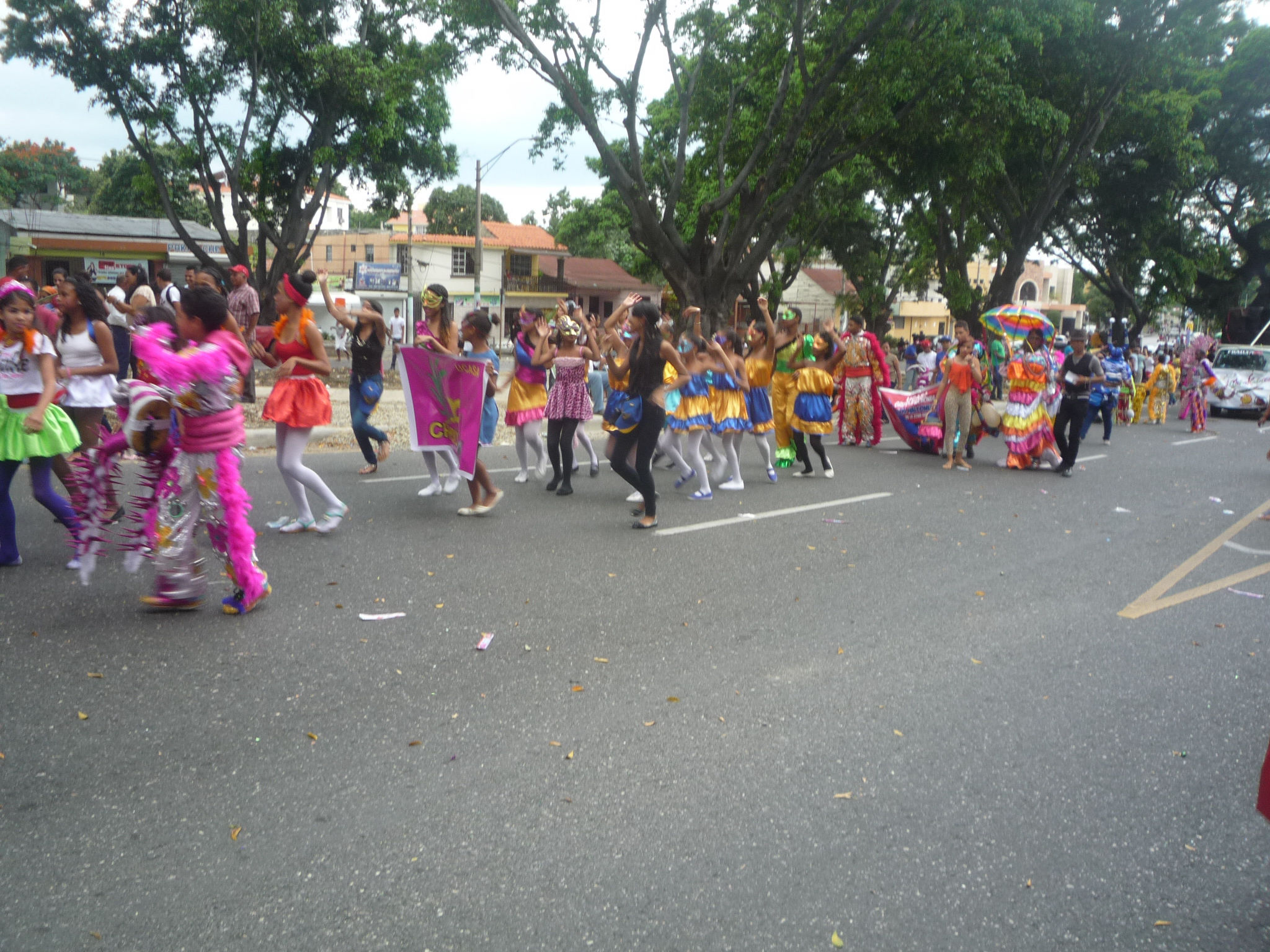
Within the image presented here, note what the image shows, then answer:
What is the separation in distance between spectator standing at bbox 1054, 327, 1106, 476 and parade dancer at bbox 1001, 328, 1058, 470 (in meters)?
0.27

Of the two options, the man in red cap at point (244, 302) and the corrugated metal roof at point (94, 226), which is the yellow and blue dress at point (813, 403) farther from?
the corrugated metal roof at point (94, 226)

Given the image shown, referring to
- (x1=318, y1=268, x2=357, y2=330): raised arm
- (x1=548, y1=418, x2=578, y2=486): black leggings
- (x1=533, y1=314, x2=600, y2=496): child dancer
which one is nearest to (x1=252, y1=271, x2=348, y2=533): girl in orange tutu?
(x1=318, y1=268, x2=357, y2=330): raised arm

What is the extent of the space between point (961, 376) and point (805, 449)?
9.19ft

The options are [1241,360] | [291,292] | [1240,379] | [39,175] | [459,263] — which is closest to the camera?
[291,292]

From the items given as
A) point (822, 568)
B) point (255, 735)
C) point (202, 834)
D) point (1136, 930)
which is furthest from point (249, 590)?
point (1136, 930)

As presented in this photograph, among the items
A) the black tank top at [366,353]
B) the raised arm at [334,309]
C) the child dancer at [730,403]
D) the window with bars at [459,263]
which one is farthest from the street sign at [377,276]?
the raised arm at [334,309]

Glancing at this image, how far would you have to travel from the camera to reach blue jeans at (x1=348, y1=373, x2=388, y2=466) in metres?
9.60

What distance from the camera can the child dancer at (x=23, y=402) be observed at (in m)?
5.86

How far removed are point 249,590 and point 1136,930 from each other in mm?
4411

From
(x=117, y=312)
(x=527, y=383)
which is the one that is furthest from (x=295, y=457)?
(x=117, y=312)

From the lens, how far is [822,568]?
7.05m

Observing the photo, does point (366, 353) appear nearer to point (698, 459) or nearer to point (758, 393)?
point (698, 459)

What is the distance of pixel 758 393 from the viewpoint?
10.8 meters

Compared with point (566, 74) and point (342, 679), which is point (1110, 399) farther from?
point (342, 679)
